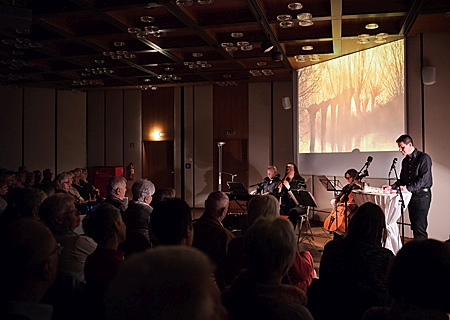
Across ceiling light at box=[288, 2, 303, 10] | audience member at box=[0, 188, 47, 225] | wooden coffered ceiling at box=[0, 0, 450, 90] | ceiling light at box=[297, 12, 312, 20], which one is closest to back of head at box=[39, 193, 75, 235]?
audience member at box=[0, 188, 47, 225]

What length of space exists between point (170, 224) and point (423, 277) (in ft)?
4.83

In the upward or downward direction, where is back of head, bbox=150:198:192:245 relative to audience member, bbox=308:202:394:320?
upward

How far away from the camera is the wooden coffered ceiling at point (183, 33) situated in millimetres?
6004

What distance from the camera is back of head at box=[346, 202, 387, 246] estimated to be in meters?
2.45

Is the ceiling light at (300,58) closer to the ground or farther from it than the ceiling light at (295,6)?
closer to the ground

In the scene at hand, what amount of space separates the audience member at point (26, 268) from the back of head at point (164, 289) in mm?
706

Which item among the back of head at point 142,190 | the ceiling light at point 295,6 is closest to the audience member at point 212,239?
the back of head at point 142,190

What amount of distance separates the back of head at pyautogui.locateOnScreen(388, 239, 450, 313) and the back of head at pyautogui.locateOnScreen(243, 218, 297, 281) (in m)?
0.42

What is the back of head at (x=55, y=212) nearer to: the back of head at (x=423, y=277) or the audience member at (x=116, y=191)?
the audience member at (x=116, y=191)

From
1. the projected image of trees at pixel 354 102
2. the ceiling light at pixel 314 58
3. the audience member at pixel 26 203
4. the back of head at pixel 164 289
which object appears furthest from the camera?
the ceiling light at pixel 314 58

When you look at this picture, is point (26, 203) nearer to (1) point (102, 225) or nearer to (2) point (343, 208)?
(1) point (102, 225)

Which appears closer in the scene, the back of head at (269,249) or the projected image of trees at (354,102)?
the back of head at (269,249)

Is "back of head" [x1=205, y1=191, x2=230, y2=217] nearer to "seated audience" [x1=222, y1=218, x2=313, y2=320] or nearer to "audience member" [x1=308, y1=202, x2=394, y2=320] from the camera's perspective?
"audience member" [x1=308, y1=202, x2=394, y2=320]

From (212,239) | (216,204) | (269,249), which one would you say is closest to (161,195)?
(216,204)
